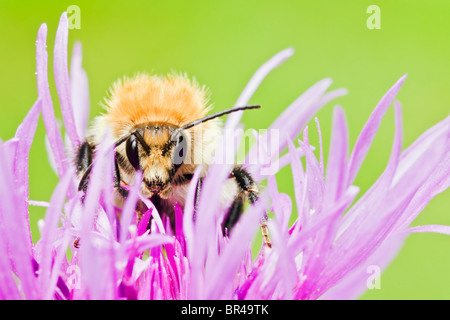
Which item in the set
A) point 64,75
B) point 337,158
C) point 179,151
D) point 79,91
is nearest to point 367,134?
point 337,158

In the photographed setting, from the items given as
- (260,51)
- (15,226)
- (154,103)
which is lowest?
(15,226)

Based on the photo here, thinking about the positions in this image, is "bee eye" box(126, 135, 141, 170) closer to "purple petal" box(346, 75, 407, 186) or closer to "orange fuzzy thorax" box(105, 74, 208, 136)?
"orange fuzzy thorax" box(105, 74, 208, 136)

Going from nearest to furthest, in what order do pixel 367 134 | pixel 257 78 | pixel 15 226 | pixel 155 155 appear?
1. pixel 15 226
2. pixel 367 134
3. pixel 155 155
4. pixel 257 78

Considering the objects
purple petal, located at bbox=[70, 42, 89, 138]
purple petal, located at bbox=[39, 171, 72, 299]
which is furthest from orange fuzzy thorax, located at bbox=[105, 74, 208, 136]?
purple petal, located at bbox=[39, 171, 72, 299]

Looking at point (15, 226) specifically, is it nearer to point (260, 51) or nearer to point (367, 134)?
point (367, 134)

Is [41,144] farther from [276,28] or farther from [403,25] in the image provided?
[403,25]

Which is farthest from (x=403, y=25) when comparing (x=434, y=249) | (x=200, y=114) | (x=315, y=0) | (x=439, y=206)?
Result: (x=200, y=114)
